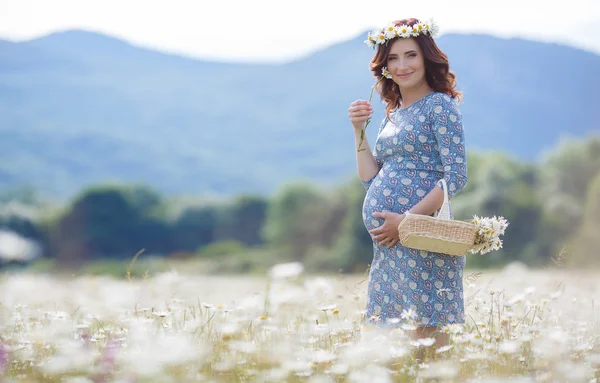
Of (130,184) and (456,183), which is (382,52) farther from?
(130,184)

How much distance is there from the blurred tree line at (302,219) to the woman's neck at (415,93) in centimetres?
1674

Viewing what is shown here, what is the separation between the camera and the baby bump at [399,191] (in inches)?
163

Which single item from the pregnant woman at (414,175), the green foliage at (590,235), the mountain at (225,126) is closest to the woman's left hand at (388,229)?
the pregnant woman at (414,175)

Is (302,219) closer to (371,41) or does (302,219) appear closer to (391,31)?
(371,41)

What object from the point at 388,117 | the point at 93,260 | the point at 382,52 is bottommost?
the point at 93,260

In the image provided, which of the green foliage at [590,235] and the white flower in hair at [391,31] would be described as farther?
the green foliage at [590,235]

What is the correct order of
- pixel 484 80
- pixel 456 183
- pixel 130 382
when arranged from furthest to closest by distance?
pixel 484 80, pixel 456 183, pixel 130 382

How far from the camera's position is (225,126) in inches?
7549

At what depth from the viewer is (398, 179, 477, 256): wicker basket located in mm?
3705

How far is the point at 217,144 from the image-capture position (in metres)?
181

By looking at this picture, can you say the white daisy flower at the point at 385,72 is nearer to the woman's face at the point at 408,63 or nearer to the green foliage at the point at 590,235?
the woman's face at the point at 408,63

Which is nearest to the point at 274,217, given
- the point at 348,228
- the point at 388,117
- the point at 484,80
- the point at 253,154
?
the point at 348,228

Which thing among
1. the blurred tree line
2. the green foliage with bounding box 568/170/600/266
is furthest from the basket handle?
the green foliage with bounding box 568/170/600/266

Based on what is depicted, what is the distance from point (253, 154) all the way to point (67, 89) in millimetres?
57873
